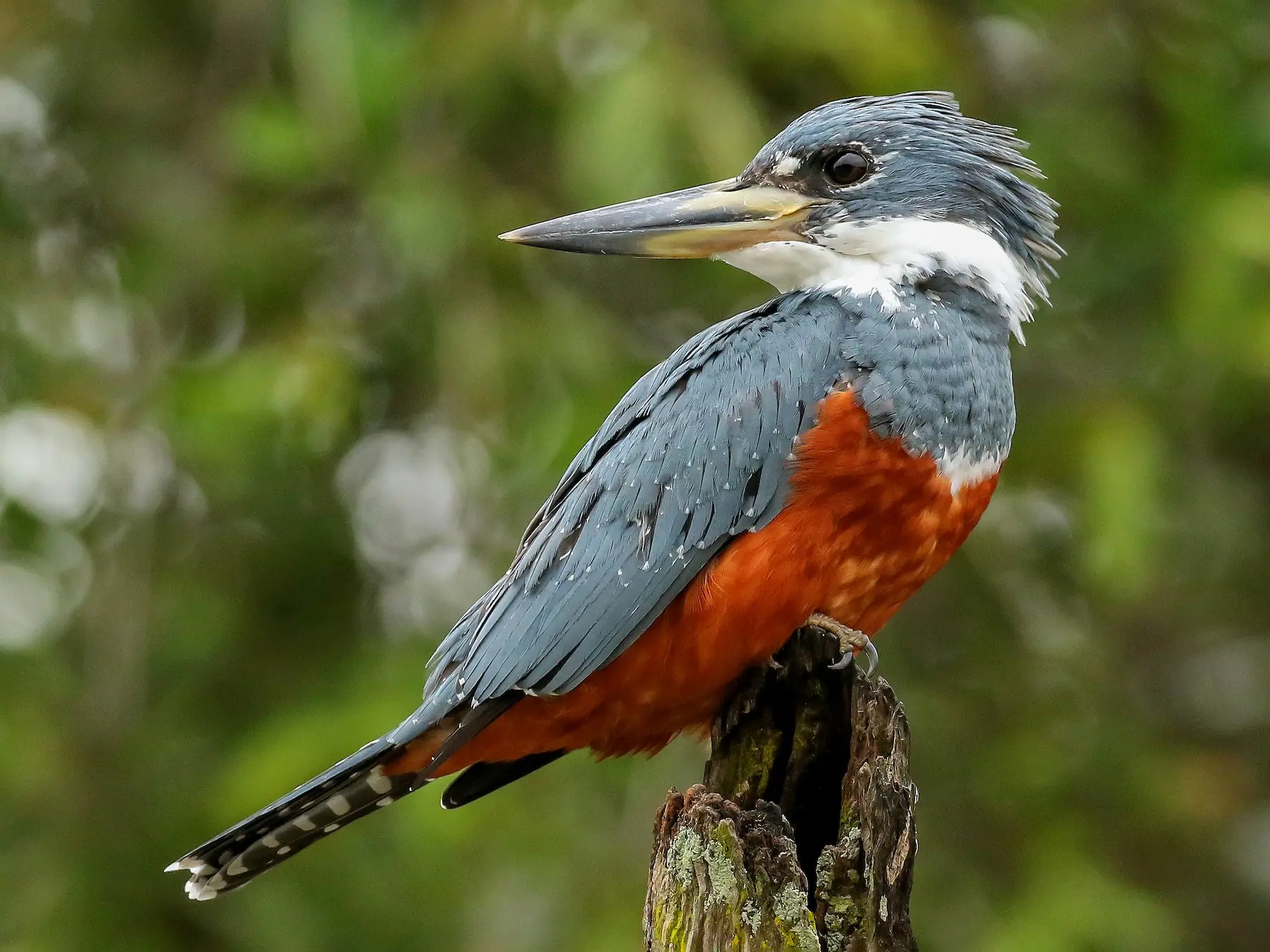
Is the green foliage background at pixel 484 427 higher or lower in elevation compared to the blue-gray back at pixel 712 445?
higher

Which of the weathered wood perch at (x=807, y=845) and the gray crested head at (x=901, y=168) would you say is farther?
the gray crested head at (x=901, y=168)

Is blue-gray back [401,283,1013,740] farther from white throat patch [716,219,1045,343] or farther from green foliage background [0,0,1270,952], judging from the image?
green foliage background [0,0,1270,952]

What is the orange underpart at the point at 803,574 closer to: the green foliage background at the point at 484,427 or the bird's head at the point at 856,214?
the bird's head at the point at 856,214

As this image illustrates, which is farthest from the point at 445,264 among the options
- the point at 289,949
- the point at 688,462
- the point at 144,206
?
the point at 289,949

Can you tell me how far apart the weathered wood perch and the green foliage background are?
1735 mm

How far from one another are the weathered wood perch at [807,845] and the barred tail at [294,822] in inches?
36.7

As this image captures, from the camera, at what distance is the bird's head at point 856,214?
3398 millimetres

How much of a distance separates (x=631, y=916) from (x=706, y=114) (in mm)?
2429

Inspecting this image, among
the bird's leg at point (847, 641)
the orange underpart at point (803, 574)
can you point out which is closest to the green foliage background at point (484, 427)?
the orange underpart at point (803, 574)

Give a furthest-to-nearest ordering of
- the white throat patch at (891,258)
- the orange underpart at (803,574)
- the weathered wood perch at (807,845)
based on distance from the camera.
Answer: the white throat patch at (891,258) < the orange underpart at (803,574) < the weathered wood perch at (807,845)

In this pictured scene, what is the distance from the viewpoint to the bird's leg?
289 cm

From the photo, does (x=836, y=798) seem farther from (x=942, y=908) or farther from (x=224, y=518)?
(x=224, y=518)

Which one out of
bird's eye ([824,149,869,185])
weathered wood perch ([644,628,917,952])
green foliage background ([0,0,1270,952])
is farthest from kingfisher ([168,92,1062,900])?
green foliage background ([0,0,1270,952])

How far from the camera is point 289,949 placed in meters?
4.84
